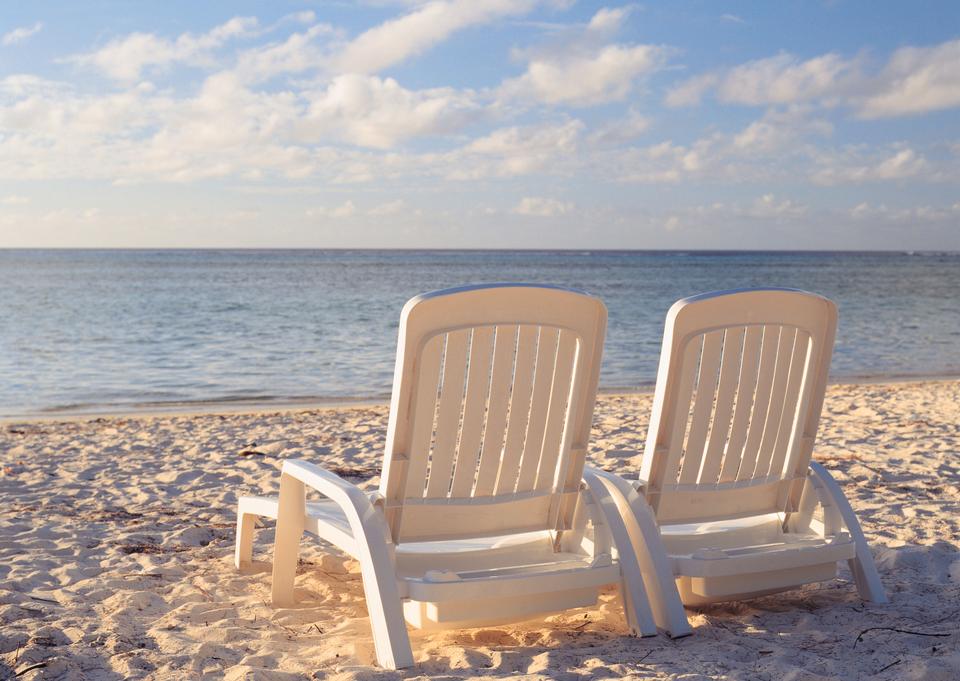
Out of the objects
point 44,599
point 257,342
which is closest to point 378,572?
point 44,599

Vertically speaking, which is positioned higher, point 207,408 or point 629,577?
point 629,577

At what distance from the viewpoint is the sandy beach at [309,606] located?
2.71m

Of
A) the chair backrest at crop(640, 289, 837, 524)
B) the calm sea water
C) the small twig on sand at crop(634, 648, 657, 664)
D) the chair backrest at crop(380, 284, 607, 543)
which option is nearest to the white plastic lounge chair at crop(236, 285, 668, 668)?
the chair backrest at crop(380, 284, 607, 543)

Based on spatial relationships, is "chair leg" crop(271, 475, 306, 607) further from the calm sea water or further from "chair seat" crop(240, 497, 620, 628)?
the calm sea water

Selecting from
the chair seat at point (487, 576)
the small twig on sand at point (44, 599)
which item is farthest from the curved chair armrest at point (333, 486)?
the small twig on sand at point (44, 599)

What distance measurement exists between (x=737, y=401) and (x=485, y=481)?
93 centimetres

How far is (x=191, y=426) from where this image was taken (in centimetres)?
822

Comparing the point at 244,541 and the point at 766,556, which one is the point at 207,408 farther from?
the point at 766,556

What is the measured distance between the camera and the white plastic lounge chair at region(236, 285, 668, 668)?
105 inches

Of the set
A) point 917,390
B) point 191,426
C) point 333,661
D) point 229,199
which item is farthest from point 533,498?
point 229,199

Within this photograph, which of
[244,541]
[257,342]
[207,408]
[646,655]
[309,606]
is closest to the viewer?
[646,655]

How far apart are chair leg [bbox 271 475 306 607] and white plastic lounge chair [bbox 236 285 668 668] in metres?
0.15

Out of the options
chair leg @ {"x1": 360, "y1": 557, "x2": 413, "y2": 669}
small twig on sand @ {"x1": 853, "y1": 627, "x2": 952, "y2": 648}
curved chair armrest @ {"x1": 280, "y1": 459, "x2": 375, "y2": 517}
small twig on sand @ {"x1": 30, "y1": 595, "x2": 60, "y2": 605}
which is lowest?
small twig on sand @ {"x1": 30, "y1": 595, "x2": 60, "y2": 605}

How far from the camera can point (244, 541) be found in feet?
12.6
